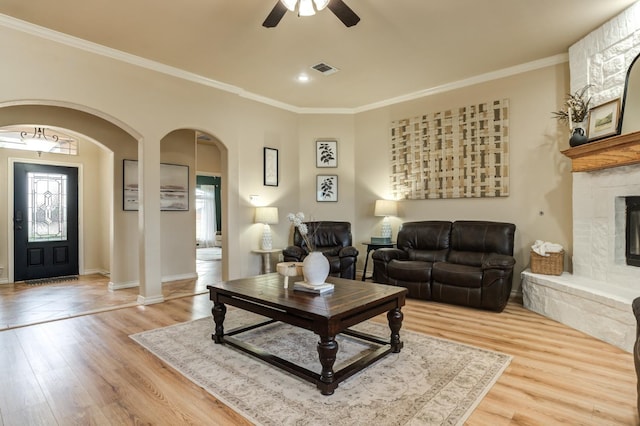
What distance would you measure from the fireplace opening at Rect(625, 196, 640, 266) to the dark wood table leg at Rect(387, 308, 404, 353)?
2400 millimetres

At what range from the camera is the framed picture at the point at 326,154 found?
6.29 m

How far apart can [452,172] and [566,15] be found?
7.44 ft

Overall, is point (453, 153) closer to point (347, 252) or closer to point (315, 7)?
point (347, 252)

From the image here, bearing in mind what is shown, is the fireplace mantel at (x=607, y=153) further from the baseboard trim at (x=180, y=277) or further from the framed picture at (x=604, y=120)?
the baseboard trim at (x=180, y=277)

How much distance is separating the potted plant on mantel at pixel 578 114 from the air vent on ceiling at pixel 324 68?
108 inches

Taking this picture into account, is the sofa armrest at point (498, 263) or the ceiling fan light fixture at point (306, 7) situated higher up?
the ceiling fan light fixture at point (306, 7)

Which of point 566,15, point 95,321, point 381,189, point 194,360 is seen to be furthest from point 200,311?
point 566,15

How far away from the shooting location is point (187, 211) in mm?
6125

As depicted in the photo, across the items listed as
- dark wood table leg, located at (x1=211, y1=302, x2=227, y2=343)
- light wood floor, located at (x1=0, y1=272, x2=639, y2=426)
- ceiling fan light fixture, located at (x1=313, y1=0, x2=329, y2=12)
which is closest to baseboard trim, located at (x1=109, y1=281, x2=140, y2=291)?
light wood floor, located at (x1=0, y1=272, x2=639, y2=426)

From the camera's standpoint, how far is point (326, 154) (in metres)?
6.29

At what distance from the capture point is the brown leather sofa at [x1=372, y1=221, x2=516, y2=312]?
3920 mm

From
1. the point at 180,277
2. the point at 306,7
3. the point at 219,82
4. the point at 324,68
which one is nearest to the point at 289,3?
the point at 306,7

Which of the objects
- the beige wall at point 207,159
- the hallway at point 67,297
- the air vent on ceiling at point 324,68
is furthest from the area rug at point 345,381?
the beige wall at point 207,159

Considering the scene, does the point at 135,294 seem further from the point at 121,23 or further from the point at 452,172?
the point at 452,172
